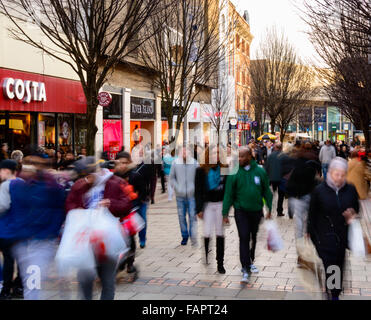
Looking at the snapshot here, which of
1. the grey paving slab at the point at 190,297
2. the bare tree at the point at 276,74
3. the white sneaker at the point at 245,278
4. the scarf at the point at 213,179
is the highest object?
the bare tree at the point at 276,74

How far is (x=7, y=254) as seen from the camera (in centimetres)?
622

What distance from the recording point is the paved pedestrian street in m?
6.54

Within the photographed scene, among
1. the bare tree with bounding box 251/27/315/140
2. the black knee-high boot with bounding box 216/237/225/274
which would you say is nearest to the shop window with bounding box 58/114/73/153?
the black knee-high boot with bounding box 216/237/225/274

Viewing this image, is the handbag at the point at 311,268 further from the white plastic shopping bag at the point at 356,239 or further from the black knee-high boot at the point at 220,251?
the black knee-high boot at the point at 220,251

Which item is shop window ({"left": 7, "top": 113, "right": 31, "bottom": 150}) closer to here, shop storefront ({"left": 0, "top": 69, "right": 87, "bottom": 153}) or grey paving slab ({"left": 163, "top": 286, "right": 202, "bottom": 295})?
shop storefront ({"left": 0, "top": 69, "right": 87, "bottom": 153})

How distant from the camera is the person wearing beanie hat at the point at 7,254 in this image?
6.10 m

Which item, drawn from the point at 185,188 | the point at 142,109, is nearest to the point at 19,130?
the point at 185,188

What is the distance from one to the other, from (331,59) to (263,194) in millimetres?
16605

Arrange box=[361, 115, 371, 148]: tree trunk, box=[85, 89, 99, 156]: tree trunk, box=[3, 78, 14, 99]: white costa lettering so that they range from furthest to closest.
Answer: box=[361, 115, 371, 148]: tree trunk < box=[3, 78, 14, 99]: white costa lettering < box=[85, 89, 99, 156]: tree trunk

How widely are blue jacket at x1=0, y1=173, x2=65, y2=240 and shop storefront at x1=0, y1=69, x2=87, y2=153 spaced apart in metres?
10.8

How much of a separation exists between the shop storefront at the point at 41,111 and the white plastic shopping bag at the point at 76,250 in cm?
1181

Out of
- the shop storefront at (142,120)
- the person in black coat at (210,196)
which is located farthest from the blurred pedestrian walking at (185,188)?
the shop storefront at (142,120)

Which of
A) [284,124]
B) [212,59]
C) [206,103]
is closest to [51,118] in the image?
[212,59]
